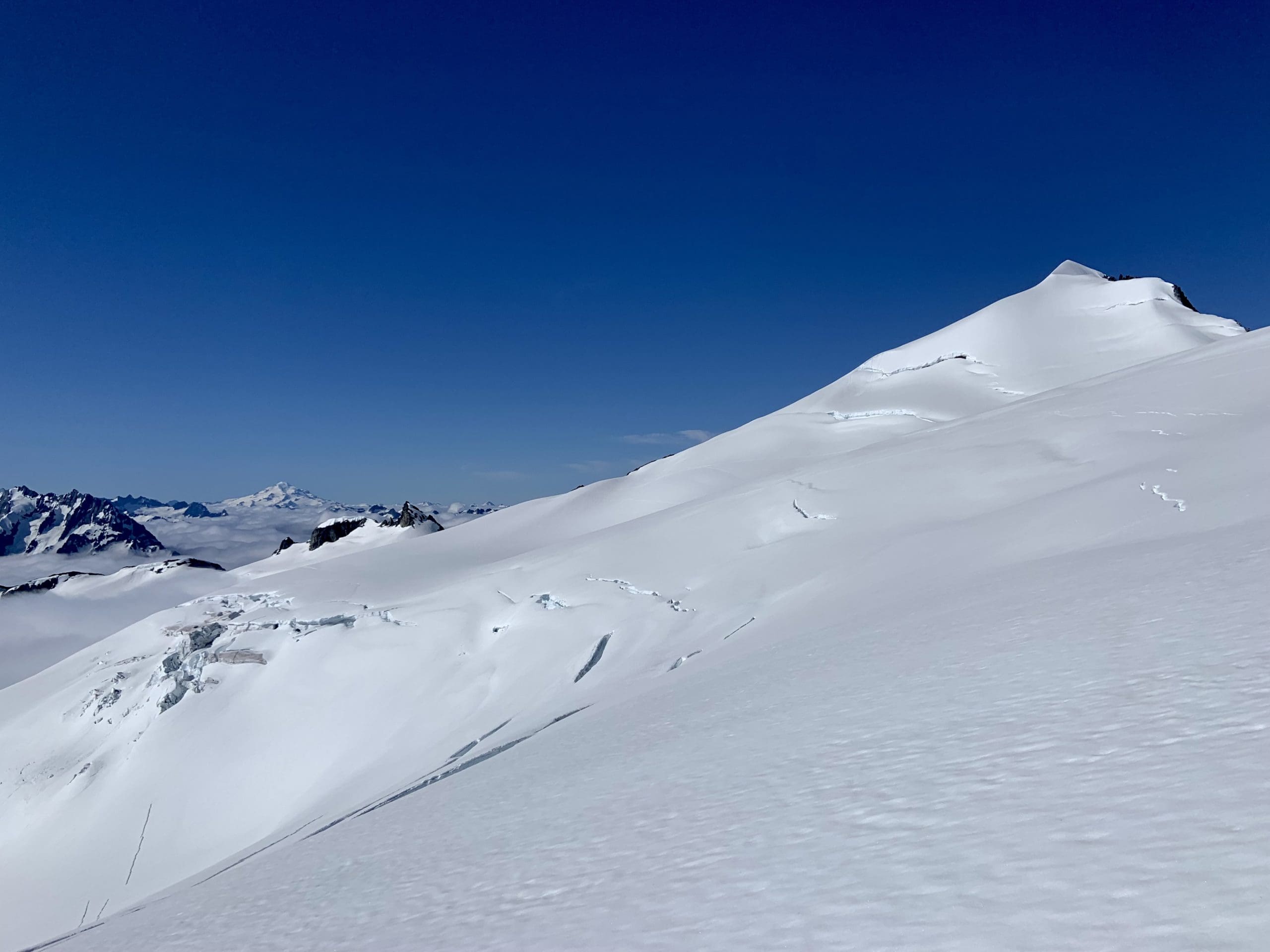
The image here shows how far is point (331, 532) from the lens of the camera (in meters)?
95.0

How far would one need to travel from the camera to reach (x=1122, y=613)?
8.80m

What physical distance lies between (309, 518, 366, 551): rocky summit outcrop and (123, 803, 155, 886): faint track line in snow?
2945 inches

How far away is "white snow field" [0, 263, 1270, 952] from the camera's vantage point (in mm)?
4418

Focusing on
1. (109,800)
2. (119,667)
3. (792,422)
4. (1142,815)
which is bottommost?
(109,800)

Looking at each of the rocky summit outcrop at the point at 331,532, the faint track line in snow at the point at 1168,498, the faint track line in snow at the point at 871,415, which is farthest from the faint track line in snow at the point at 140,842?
the rocky summit outcrop at the point at 331,532

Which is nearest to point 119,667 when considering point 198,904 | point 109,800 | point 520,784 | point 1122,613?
point 109,800

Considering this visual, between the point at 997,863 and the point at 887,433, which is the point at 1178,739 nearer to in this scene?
the point at 997,863

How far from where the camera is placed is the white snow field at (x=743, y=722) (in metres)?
4.42

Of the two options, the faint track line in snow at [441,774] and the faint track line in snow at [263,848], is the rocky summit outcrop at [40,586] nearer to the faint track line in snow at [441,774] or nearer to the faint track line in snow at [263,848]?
the faint track line in snow at [263,848]

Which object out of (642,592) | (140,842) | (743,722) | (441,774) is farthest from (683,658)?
(140,842)

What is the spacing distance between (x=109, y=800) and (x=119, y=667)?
6146mm

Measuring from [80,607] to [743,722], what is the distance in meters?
114

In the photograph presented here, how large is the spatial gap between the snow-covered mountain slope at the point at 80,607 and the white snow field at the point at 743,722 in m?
66.3

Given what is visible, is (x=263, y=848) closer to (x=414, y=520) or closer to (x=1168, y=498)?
(x=1168, y=498)
